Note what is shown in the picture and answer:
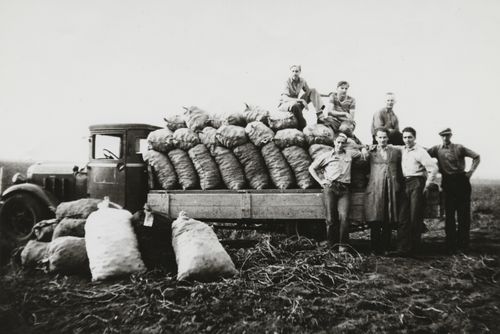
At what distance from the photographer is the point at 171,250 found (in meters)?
4.27

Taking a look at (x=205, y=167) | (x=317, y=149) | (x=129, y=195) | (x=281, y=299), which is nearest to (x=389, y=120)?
(x=317, y=149)

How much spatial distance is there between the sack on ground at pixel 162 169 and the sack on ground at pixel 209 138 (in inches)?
24.0

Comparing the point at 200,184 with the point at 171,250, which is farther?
the point at 200,184

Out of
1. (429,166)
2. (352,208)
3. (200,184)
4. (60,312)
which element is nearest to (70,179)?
(200,184)

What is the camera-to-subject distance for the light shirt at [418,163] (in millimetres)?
4629

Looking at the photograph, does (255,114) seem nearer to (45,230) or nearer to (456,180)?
(456,180)

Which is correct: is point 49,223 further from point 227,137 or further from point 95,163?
point 227,137

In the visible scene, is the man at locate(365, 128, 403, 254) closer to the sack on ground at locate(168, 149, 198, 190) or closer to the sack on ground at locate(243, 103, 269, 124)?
the sack on ground at locate(243, 103, 269, 124)

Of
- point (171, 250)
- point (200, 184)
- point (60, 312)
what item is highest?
point (200, 184)

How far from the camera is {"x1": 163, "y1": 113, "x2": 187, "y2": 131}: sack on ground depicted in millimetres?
5594

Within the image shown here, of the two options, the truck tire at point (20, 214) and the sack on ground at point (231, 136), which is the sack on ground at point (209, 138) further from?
the truck tire at point (20, 214)

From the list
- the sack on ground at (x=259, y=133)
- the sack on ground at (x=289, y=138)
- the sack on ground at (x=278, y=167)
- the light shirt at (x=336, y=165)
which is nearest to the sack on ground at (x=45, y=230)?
the sack on ground at (x=259, y=133)

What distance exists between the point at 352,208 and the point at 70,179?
456cm

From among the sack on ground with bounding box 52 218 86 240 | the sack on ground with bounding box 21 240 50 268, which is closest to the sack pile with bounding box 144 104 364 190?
the sack on ground with bounding box 52 218 86 240
